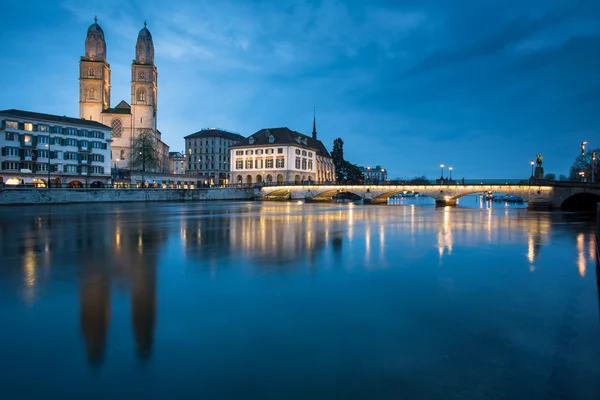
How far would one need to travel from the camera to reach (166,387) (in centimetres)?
476

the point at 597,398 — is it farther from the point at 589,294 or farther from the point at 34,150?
the point at 34,150

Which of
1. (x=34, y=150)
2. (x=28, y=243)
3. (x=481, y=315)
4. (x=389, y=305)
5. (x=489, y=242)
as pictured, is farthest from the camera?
(x=34, y=150)

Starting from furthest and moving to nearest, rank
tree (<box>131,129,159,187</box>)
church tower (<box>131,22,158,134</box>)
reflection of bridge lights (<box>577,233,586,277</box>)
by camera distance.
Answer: church tower (<box>131,22,158,134</box>), tree (<box>131,129,159,187</box>), reflection of bridge lights (<box>577,233,586,277</box>)

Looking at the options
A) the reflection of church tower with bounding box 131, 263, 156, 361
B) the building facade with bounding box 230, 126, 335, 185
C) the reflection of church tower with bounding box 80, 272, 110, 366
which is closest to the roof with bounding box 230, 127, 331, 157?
the building facade with bounding box 230, 126, 335, 185

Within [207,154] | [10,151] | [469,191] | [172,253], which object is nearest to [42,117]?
[10,151]

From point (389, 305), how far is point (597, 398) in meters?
3.96

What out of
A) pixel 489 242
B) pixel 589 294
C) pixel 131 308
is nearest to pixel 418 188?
pixel 489 242

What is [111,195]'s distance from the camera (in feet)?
194

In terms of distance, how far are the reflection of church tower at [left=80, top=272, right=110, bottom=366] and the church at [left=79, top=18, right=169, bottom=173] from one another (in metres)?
82.1

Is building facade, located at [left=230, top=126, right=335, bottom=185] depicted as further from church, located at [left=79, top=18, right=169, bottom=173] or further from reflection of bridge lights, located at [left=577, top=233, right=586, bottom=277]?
reflection of bridge lights, located at [left=577, top=233, right=586, bottom=277]

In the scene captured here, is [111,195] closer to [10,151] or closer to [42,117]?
[10,151]

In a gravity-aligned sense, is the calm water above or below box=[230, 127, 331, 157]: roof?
below

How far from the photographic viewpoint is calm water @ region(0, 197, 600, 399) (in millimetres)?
4875

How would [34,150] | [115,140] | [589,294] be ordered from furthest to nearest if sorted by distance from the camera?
[115,140], [34,150], [589,294]
